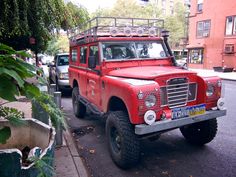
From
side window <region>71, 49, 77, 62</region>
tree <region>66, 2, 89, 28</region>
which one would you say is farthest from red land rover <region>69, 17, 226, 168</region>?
tree <region>66, 2, 89, 28</region>

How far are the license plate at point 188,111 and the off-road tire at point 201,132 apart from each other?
0.65m

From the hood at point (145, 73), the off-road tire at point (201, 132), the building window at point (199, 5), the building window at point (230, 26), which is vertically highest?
the building window at point (199, 5)

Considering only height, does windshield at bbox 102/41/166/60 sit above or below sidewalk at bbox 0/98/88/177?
above

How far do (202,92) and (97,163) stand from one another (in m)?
2.23

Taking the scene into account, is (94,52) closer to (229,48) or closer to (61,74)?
(61,74)

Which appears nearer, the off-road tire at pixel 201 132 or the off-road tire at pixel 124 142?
the off-road tire at pixel 124 142

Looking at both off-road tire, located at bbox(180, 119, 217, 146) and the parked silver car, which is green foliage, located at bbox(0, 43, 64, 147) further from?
the parked silver car

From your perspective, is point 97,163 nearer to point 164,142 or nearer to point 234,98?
point 164,142

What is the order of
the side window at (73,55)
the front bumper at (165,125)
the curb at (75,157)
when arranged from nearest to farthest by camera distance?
the front bumper at (165,125) → the curb at (75,157) → the side window at (73,55)

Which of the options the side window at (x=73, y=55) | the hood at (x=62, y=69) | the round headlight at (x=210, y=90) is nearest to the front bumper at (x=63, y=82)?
the hood at (x=62, y=69)

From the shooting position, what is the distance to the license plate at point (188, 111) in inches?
163

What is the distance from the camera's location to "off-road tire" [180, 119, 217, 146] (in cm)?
492

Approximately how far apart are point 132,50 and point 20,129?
3194 millimetres

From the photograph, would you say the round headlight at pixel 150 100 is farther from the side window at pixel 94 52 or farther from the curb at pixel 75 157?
the side window at pixel 94 52
